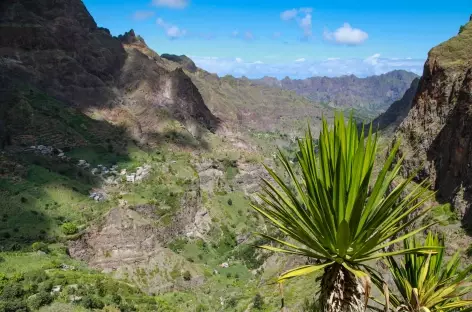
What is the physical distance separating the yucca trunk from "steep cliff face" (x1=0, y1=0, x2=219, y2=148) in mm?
117824

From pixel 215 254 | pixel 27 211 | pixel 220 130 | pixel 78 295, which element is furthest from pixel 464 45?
pixel 220 130

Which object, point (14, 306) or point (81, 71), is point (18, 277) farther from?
point (81, 71)

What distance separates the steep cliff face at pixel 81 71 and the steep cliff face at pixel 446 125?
343 feet

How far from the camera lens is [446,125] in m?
34.5

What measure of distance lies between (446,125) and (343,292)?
3193 centimetres

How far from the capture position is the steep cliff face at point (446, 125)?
31.3 metres

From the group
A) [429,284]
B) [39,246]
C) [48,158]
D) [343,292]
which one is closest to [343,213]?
[343,292]

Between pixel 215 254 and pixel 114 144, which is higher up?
pixel 114 144

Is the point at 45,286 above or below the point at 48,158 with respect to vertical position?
below

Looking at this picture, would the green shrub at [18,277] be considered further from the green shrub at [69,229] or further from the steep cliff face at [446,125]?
the steep cliff face at [446,125]

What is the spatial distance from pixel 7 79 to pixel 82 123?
24.9m

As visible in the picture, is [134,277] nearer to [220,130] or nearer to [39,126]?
[39,126]

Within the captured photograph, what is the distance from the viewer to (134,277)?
3007 inches

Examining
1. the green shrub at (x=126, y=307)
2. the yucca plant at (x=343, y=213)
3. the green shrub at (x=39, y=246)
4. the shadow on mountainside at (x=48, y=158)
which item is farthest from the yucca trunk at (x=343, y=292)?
the shadow on mountainside at (x=48, y=158)
